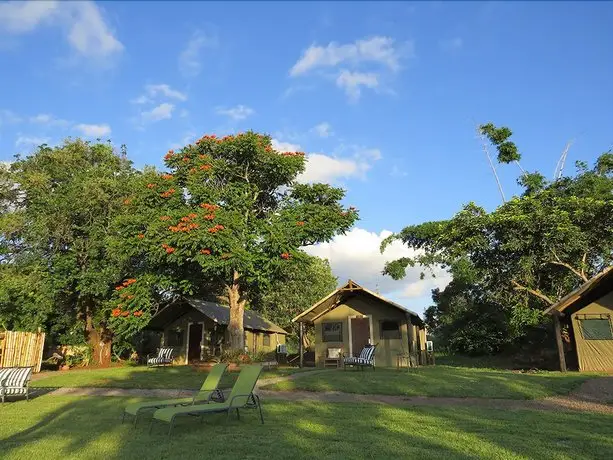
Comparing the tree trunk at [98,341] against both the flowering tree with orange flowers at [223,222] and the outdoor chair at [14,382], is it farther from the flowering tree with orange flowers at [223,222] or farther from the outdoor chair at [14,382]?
the outdoor chair at [14,382]

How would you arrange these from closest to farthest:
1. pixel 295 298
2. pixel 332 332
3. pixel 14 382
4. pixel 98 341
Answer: pixel 14 382, pixel 332 332, pixel 98 341, pixel 295 298

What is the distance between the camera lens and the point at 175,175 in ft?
73.0

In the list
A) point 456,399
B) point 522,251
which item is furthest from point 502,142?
point 456,399

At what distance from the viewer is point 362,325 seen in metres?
23.3

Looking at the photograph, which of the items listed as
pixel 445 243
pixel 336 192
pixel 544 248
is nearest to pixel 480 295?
pixel 445 243

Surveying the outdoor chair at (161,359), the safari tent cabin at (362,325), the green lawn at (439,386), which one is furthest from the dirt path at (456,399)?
the safari tent cabin at (362,325)

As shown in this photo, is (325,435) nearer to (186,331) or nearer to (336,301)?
(336,301)

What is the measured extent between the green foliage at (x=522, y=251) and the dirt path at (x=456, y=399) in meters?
10.7

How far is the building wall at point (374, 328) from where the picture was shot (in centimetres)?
2238

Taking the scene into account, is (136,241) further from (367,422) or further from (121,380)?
(367,422)

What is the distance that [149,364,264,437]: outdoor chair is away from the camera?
6.75m

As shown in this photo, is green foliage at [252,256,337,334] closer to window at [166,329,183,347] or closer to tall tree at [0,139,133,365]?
window at [166,329,183,347]

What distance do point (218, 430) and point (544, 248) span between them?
21.1 meters

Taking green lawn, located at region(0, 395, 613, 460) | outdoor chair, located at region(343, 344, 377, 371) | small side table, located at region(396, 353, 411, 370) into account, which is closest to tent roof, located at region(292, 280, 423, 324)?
small side table, located at region(396, 353, 411, 370)
